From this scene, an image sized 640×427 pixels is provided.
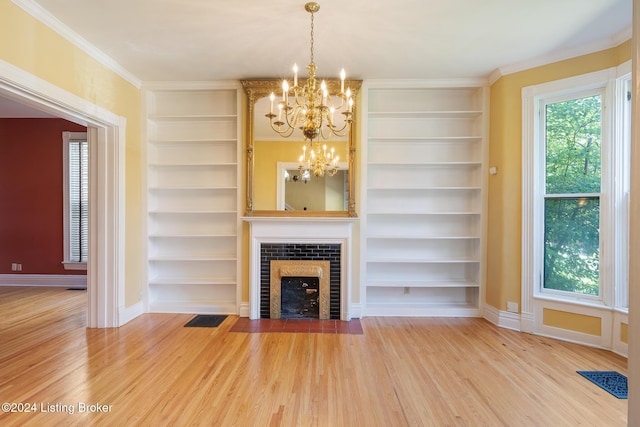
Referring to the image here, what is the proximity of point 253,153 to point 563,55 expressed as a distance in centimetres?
338

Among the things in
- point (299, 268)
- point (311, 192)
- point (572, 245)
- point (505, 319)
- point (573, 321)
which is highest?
point (311, 192)

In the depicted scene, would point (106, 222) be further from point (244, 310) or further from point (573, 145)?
point (573, 145)

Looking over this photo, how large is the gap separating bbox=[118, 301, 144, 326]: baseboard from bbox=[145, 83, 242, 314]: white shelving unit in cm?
14

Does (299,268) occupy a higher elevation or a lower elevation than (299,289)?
higher

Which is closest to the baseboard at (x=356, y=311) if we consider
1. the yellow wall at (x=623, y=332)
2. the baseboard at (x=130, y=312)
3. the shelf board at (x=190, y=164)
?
the shelf board at (x=190, y=164)

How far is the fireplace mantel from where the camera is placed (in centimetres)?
369

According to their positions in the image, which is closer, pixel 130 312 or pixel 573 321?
pixel 573 321

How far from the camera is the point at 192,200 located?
4.01 metres

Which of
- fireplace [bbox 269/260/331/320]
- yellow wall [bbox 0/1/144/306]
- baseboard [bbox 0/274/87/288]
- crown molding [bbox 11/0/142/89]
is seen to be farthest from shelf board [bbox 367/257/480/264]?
baseboard [bbox 0/274/87/288]

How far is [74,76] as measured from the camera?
2861mm

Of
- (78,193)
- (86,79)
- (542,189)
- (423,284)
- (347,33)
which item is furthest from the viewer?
(78,193)

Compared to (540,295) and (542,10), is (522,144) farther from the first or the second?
(540,295)

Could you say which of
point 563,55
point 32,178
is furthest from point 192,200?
point 563,55

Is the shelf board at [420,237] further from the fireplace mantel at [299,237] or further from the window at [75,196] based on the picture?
the window at [75,196]
